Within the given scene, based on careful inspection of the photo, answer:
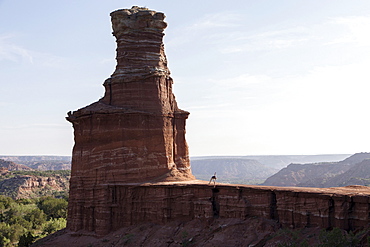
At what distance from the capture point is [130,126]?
1578 inches

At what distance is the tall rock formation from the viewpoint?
39906mm

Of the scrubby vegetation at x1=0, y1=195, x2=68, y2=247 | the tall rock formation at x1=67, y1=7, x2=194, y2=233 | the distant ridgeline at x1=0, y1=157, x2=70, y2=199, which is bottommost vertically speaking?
the scrubby vegetation at x1=0, y1=195, x2=68, y2=247

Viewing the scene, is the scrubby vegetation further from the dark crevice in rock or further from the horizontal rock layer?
the dark crevice in rock

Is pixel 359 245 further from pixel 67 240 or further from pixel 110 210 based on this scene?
pixel 67 240

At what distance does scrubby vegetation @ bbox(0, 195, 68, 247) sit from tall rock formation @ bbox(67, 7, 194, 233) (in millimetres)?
17493

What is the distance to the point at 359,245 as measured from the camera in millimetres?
25656

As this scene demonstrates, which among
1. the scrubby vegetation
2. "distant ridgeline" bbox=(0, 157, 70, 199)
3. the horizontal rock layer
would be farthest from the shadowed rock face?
"distant ridgeline" bbox=(0, 157, 70, 199)

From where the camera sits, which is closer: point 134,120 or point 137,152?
point 137,152

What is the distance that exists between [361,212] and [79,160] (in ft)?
82.2

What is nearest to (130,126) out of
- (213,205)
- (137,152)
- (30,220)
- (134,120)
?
(134,120)

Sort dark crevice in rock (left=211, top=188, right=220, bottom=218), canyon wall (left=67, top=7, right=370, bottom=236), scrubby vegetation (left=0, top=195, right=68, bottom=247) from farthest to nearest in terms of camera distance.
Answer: scrubby vegetation (left=0, top=195, right=68, bottom=247), canyon wall (left=67, top=7, right=370, bottom=236), dark crevice in rock (left=211, top=188, right=220, bottom=218)

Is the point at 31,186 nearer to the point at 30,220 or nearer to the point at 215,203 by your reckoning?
the point at 30,220

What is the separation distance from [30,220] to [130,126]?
37.2m

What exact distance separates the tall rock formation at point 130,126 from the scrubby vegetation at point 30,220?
17.5m
